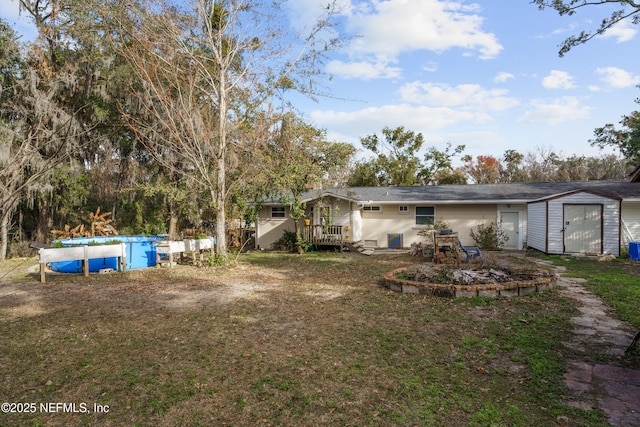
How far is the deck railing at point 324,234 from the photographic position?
53.5 ft

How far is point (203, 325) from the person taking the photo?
18.0 ft

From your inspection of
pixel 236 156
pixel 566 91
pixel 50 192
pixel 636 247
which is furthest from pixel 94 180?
pixel 636 247

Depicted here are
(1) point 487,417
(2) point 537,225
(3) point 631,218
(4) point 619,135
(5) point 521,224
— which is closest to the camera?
(1) point 487,417

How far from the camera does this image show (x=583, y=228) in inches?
527

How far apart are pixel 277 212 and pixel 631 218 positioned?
14798mm

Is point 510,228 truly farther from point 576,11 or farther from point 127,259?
point 127,259

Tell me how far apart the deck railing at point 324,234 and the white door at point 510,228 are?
24.0 ft

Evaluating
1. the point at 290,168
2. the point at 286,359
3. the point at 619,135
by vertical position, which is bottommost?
the point at 286,359

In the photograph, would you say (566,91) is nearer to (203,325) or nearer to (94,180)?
(203,325)

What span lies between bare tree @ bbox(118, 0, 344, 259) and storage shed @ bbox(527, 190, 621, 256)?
1028 centimetres

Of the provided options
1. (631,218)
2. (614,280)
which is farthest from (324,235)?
(631,218)

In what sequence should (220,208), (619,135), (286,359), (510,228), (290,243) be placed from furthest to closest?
(619,135) < (290,243) < (510,228) < (220,208) < (286,359)

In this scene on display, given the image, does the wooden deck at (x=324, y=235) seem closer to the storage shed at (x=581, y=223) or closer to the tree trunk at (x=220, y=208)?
the tree trunk at (x=220, y=208)

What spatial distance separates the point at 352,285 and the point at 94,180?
45.5 feet
